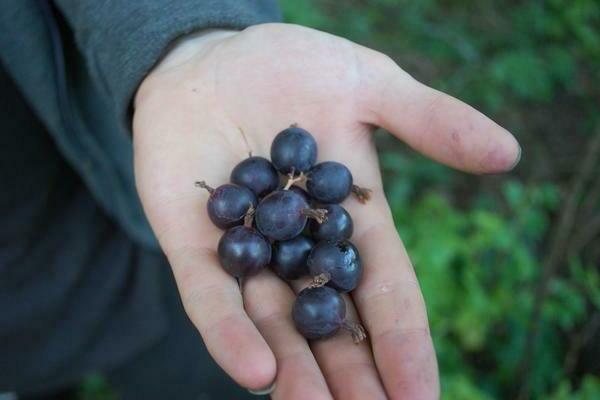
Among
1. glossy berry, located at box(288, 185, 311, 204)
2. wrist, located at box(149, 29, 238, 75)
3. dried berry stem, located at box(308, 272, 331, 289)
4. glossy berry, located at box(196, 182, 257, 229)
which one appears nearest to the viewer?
dried berry stem, located at box(308, 272, 331, 289)

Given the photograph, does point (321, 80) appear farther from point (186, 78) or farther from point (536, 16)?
point (536, 16)

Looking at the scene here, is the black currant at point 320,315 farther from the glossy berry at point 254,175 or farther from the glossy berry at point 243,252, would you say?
the glossy berry at point 254,175

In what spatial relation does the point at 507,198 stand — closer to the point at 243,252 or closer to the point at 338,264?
the point at 338,264

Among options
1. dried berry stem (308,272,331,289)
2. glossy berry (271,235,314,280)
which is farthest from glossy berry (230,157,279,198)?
dried berry stem (308,272,331,289)

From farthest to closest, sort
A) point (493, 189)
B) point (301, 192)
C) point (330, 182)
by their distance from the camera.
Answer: point (493, 189) → point (301, 192) → point (330, 182)

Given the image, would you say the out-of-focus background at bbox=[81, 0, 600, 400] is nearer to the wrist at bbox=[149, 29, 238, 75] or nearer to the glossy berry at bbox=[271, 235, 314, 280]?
the glossy berry at bbox=[271, 235, 314, 280]

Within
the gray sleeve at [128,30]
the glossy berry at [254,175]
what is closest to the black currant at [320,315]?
the glossy berry at [254,175]

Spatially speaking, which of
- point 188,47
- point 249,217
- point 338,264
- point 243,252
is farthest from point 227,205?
point 188,47
